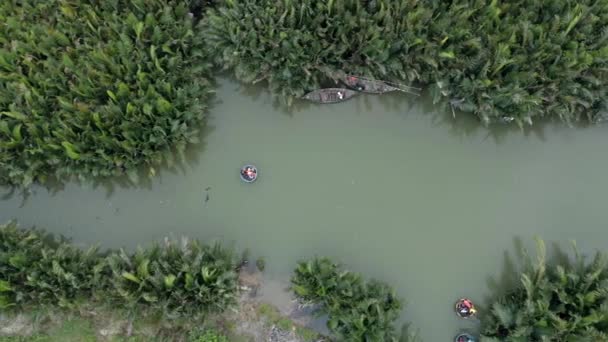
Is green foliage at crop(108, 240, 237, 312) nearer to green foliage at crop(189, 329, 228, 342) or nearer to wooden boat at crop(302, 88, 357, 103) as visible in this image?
green foliage at crop(189, 329, 228, 342)

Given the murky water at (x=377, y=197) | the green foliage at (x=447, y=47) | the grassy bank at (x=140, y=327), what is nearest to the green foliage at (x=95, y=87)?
the murky water at (x=377, y=197)

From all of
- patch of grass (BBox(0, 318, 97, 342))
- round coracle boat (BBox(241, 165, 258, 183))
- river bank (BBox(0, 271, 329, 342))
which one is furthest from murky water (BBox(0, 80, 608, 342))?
patch of grass (BBox(0, 318, 97, 342))

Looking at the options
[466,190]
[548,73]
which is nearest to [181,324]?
[466,190]

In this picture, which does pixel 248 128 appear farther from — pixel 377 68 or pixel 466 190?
pixel 466 190

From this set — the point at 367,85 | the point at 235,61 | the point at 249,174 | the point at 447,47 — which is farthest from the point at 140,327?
the point at 447,47

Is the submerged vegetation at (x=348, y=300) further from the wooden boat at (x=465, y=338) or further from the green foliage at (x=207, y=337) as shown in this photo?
the green foliage at (x=207, y=337)
